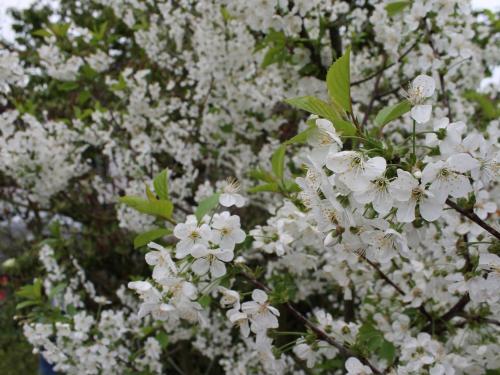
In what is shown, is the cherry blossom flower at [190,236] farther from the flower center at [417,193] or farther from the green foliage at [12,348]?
the green foliage at [12,348]

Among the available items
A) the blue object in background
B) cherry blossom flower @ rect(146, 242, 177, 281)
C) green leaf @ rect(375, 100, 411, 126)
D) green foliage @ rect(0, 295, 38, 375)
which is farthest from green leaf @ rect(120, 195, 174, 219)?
green foliage @ rect(0, 295, 38, 375)

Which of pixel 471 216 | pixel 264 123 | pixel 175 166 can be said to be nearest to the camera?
pixel 471 216

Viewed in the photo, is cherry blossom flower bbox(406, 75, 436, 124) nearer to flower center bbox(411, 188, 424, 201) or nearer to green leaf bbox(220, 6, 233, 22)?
flower center bbox(411, 188, 424, 201)

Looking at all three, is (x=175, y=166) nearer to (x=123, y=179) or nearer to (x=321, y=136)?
(x=123, y=179)

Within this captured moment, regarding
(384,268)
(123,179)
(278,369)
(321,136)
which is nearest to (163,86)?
(123,179)

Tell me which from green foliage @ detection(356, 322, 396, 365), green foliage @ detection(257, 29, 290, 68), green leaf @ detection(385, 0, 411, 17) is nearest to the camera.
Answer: green foliage @ detection(356, 322, 396, 365)

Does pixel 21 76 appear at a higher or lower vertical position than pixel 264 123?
higher

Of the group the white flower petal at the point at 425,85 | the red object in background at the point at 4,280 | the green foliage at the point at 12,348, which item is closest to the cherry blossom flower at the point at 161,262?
the white flower petal at the point at 425,85
